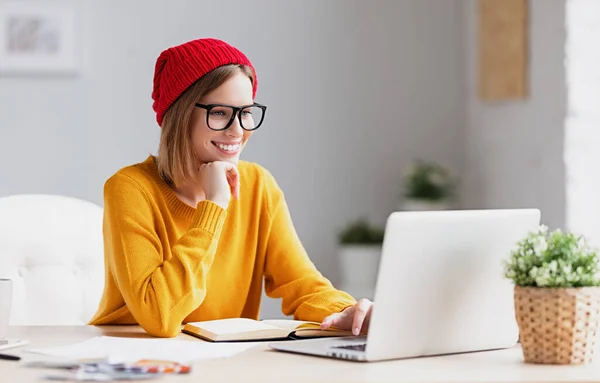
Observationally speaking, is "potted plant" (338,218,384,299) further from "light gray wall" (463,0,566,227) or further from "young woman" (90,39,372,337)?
"young woman" (90,39,372,337)

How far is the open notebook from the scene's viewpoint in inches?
57.5

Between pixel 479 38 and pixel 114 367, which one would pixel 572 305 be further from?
pixel 479 38

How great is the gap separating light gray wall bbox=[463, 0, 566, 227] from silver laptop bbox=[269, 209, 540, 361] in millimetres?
A: 1862

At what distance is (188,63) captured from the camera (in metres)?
1.72

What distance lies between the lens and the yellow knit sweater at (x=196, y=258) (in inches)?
61.0

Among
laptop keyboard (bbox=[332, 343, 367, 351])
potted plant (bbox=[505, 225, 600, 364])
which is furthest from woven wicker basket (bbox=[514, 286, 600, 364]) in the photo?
laptop keyboard (bbox=[332, 343, 367, 351])

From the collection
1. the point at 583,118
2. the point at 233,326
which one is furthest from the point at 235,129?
the point at 583,118

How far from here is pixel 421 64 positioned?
13.1 feet

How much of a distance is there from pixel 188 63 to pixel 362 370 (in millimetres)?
750

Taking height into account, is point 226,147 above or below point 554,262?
above

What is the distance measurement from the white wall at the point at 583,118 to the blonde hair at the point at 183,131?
1663 mm

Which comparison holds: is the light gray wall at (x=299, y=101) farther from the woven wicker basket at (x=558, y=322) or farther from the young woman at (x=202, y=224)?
the woven wicker basket at (x=558, y=322)

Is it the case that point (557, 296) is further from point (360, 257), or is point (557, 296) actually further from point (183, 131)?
point (360, 257)

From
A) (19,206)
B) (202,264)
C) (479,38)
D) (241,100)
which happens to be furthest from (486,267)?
(479,38)
